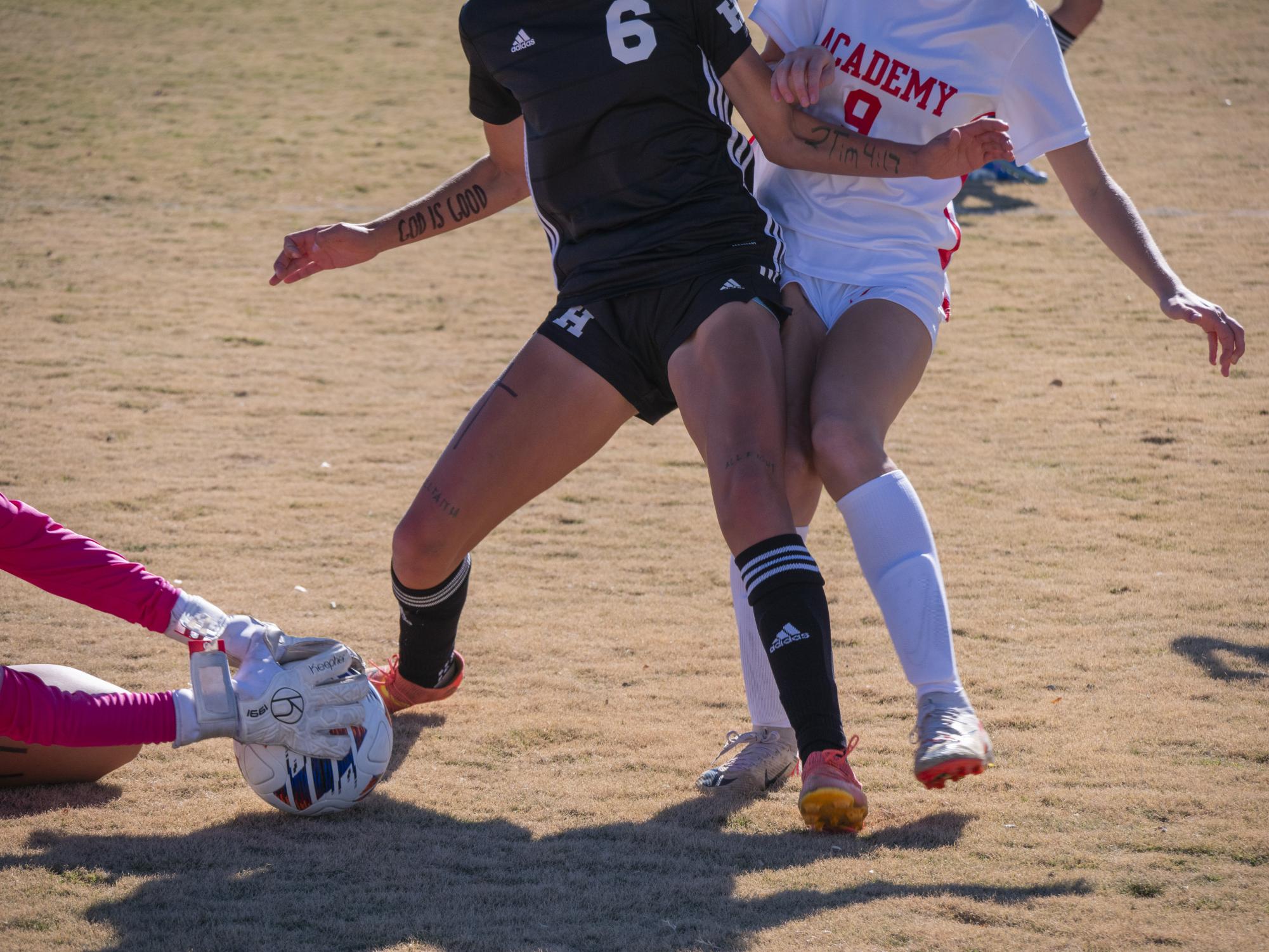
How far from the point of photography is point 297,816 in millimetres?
3258

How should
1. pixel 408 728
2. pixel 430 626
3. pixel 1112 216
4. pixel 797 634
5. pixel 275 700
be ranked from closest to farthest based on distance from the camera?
pixel 797 634 < pixel 275 700 < pixel 1112 216 < pixel 430 626 < pixel 408 728

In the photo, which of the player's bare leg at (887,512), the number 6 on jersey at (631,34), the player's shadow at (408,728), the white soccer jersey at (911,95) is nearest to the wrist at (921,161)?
the white soccer jersey at (911,95)

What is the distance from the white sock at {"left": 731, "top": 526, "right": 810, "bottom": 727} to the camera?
3436mm

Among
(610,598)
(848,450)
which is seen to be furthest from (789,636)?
(610,598)

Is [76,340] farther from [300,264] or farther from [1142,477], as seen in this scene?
[1142,477]

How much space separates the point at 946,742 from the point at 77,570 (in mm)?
2116

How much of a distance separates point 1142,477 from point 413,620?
3.80 m

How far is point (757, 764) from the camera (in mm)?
3393

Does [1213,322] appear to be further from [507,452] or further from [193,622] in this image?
[193,622]

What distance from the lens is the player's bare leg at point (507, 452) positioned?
3.39m

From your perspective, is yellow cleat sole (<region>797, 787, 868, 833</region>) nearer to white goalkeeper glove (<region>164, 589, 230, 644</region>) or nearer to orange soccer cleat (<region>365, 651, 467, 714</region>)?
orange soccer cleat (<region>365, 651, 467, 714</region>)

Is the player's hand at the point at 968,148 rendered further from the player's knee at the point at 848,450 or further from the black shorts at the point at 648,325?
the player's knee at the point at 848,450

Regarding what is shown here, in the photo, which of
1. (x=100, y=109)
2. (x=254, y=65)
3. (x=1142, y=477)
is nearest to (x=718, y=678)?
(x=1142, y=477)

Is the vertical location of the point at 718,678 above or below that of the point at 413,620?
below
